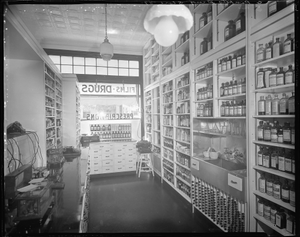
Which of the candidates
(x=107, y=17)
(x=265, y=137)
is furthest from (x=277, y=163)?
(x=107, y=17)

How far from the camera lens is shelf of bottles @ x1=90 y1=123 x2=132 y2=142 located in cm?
196

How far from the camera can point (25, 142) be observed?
1685 millimetres

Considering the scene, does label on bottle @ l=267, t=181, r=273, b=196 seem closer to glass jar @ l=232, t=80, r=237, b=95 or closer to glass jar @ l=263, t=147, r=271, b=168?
glass jar @ l=263, t=147, r=271, b=168

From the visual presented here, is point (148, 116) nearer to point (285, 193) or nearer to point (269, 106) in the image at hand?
point (269, 106)

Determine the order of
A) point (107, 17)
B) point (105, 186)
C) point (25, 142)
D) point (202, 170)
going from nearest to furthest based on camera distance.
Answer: point (107, 17) → point (25, 142) → point (202, 170) → point (105, 186)

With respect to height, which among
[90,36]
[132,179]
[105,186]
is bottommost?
[105,186]

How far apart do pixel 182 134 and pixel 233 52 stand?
1033mm

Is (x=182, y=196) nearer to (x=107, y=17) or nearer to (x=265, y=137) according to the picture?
(x=265, y=137)

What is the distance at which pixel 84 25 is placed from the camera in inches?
55.6

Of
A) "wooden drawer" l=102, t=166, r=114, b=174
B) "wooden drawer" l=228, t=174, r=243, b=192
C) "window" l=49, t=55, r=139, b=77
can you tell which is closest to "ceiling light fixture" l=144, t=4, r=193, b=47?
"window" l=49, t=55, r=139, b=77

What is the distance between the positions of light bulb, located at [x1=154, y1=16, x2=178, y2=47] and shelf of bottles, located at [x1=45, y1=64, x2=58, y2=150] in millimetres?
1515

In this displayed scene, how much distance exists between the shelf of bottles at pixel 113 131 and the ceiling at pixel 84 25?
826 millimetres

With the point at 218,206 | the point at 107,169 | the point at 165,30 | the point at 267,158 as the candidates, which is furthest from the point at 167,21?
the point at 107,169

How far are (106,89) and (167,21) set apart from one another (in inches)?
39.0
